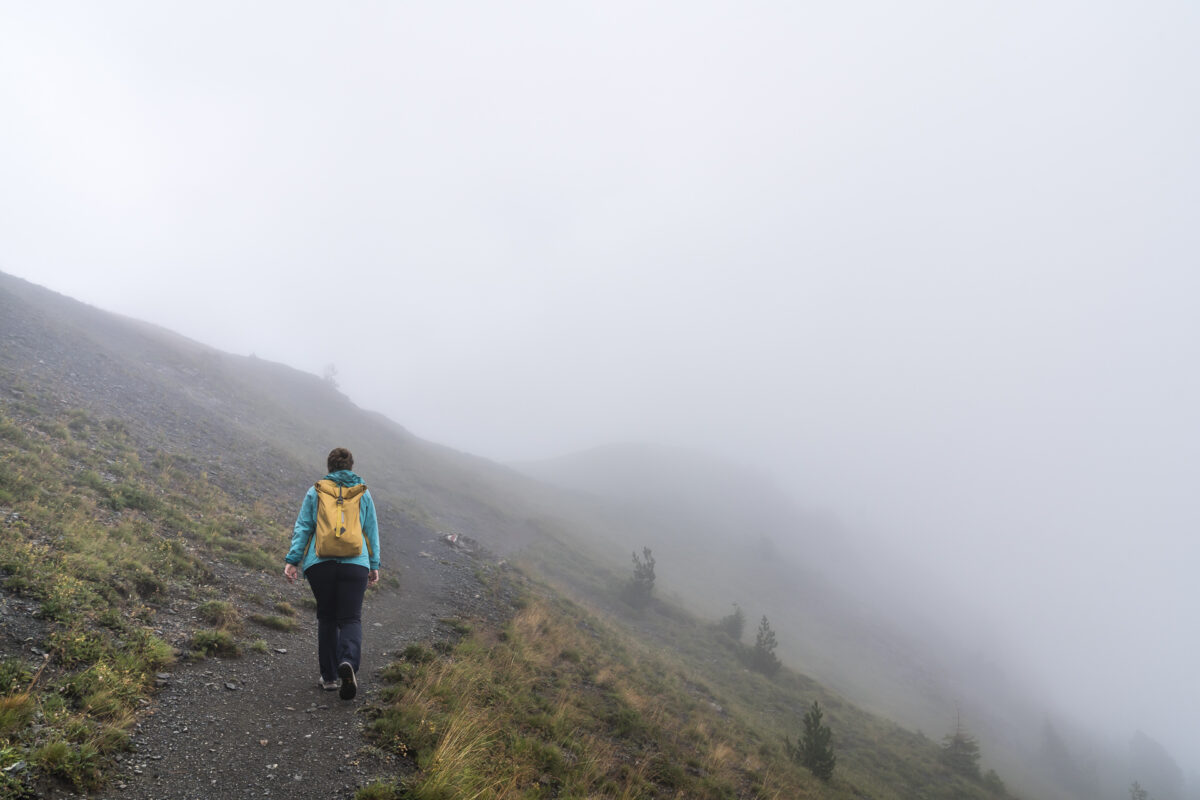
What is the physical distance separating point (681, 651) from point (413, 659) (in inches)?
867

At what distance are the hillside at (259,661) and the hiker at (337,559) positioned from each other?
803 mm

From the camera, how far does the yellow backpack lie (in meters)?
6.01

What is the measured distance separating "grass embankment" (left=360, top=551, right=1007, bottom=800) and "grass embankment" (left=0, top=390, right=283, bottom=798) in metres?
2.53

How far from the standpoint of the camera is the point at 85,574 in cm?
723

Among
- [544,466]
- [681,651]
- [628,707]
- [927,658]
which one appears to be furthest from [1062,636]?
[628,707]

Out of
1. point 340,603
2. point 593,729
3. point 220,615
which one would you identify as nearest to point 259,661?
point 220,615

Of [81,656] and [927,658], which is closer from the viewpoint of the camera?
[81,656]

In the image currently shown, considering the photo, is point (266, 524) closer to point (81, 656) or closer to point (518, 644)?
point (518, 644)

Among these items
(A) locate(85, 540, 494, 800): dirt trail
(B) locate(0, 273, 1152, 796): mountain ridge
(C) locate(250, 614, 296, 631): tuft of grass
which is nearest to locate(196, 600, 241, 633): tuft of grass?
(C) locate(250, 614, 296, 631): tuft of grass

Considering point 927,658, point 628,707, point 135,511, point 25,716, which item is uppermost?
point 25,716

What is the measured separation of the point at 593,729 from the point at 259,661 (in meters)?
5.93

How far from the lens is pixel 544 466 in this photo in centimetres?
12606

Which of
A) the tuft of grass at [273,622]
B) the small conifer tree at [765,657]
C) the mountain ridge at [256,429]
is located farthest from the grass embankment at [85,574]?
the small conifer tree at [765,657]

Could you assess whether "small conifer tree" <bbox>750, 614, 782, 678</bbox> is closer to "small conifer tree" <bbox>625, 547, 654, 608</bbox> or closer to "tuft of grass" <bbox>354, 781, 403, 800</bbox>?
"small conifer tree" <bbox>625, 547, 654, 608</bbox>
